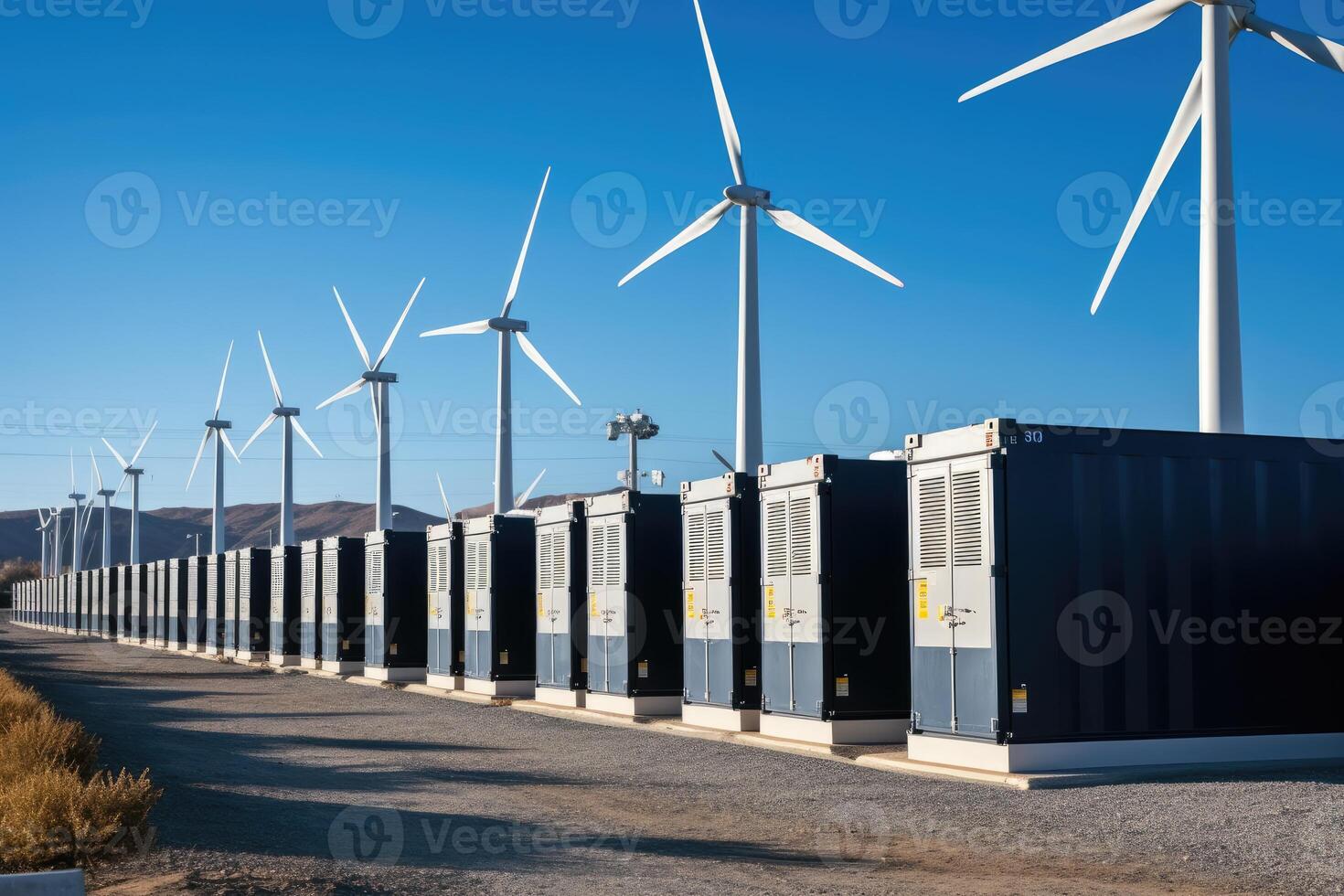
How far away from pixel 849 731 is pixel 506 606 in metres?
12.6

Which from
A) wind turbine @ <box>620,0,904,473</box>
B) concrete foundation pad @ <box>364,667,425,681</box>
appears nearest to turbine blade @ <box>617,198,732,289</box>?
wind turbine @ <box>620,0,904,473</box>

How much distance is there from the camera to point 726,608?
21922mm

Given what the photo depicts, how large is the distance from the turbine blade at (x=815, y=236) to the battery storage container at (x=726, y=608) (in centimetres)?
721

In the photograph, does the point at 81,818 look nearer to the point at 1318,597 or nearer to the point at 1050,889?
the point at 1050,889

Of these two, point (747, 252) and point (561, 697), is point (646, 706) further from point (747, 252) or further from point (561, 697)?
point (747, 252)

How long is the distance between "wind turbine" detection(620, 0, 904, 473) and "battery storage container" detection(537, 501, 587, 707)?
351 centimetres

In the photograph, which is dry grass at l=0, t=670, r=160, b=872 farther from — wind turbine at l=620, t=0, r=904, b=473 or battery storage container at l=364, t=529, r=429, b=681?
battery storage container at l=364, t=529, r=429, b=681

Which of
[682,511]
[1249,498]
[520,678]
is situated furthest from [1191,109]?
[520,678]

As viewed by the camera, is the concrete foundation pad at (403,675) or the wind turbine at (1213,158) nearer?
the wind turbine at (1213,158)

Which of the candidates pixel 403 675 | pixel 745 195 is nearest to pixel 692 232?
pixel 745 195

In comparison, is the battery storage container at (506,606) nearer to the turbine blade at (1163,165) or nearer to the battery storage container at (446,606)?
the battery storage container at (446,606)

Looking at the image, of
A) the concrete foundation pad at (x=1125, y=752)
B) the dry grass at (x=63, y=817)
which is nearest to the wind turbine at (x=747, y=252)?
the concrete foundation pad at (x=1125, y=752)

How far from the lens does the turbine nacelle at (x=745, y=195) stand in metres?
30.8

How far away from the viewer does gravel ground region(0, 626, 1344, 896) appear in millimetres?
10977
